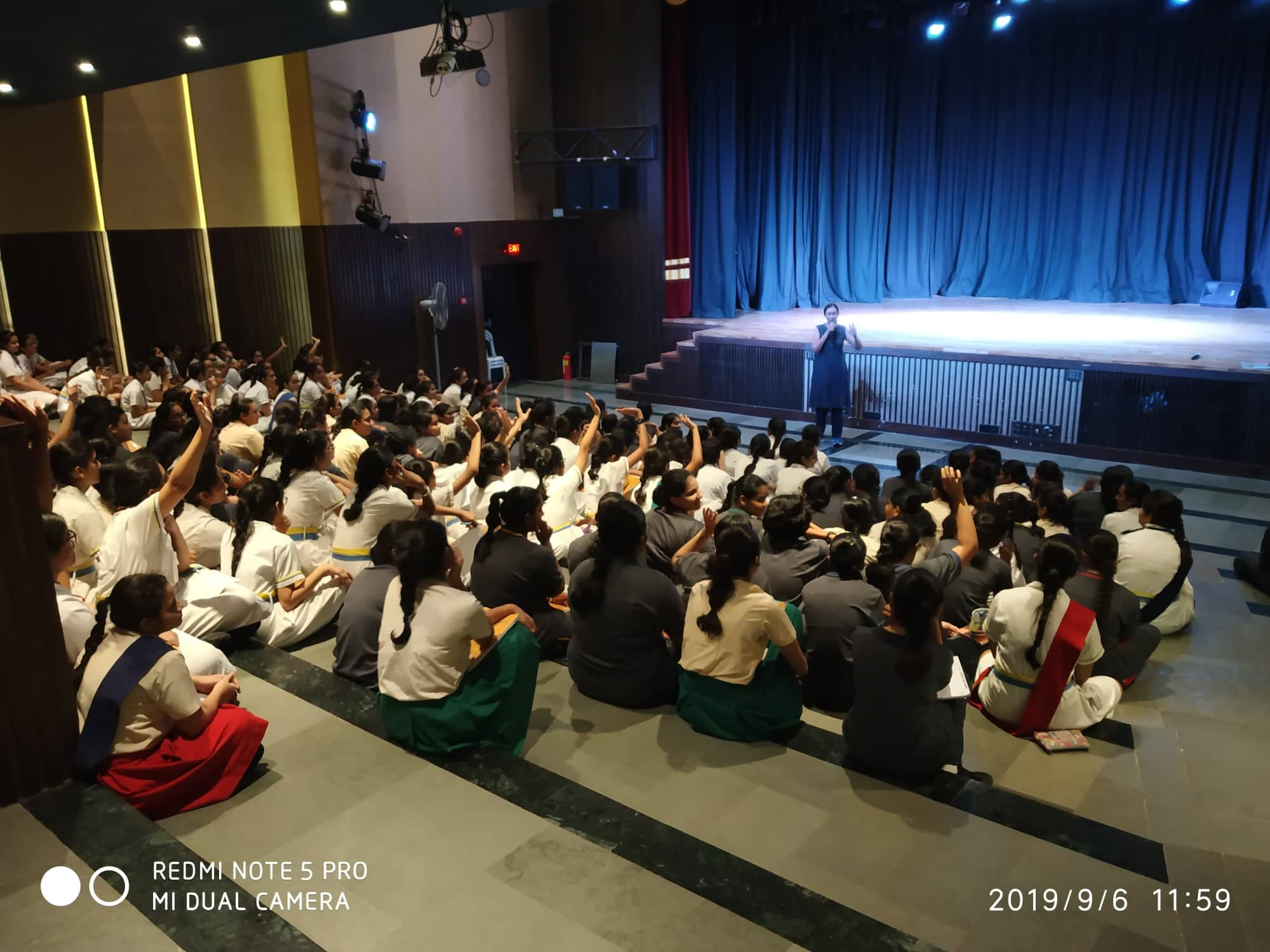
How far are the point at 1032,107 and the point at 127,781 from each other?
12.2 m

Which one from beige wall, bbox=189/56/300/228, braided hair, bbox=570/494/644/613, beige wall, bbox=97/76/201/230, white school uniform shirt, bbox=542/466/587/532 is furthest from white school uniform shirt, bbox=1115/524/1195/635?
beige wall, bbox=97/76/201/230

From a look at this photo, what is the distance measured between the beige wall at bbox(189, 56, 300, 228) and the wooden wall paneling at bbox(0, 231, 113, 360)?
Answer: 4.34 feet

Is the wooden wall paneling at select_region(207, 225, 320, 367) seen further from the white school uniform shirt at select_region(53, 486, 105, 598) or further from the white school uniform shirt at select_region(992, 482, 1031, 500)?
the white school uniform shirt at select_region(992, 482, 1031, 500)

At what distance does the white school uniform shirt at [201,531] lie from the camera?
438 cm

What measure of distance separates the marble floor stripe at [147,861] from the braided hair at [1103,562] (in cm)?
303

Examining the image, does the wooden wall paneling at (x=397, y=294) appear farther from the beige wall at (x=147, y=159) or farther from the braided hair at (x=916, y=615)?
the braided hair at (x=916, y=615)

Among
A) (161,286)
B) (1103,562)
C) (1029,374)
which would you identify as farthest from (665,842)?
(161,286)

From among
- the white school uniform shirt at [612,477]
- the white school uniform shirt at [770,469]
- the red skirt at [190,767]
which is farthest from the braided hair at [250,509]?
the white school uniform shirt at [770,469]

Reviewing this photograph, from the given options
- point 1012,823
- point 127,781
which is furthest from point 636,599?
point 127,781

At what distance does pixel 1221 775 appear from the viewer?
337cm

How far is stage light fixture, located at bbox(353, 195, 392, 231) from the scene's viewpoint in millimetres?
10320

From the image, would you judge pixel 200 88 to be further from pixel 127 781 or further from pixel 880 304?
pixel 127 781

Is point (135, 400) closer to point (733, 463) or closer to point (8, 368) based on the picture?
point (8, 368)

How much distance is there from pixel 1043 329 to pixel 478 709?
8.69m
